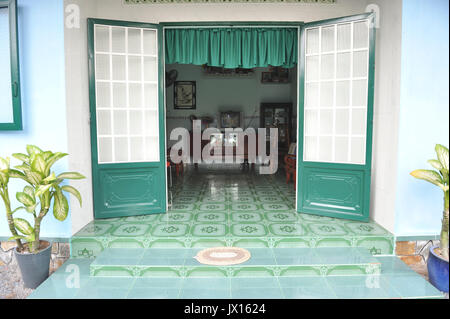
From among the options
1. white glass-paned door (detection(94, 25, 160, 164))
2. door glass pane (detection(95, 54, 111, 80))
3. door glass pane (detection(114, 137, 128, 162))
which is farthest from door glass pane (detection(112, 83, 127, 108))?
door glass pane (detection(114, 137, 128, 162))

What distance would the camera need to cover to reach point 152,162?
14.8 ft

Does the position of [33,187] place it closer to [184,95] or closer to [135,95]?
[135,95]

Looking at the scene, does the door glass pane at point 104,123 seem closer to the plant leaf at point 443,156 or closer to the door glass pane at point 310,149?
the door glass pane at point 310,149

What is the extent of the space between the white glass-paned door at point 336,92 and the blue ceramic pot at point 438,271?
1368 millimetres

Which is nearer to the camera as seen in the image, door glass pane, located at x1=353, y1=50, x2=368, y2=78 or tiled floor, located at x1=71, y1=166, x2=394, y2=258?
tiled floor, located at x1=71, y1=166, x2=394, y2=258

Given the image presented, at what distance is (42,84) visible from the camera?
367 centimetres

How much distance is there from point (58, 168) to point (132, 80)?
4.73ft

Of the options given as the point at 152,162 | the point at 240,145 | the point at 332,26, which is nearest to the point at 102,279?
the point at 152,162

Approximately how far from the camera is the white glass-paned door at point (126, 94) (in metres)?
4.25

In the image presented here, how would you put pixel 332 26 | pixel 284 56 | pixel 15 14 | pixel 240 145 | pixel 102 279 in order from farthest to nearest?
1. pixel 240 145
2. pixel 284 56
3. pixel 332 26
4. pixel 15 14
5. pixel 102 279

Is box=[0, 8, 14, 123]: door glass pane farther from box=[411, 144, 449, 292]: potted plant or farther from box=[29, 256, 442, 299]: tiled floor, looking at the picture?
box=[411, 144, 449, 292]: potted plant

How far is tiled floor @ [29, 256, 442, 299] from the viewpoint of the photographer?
2.92m

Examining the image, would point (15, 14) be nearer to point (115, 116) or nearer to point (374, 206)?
point (115, 116)

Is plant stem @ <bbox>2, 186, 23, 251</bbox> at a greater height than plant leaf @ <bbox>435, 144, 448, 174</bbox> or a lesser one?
lesser
